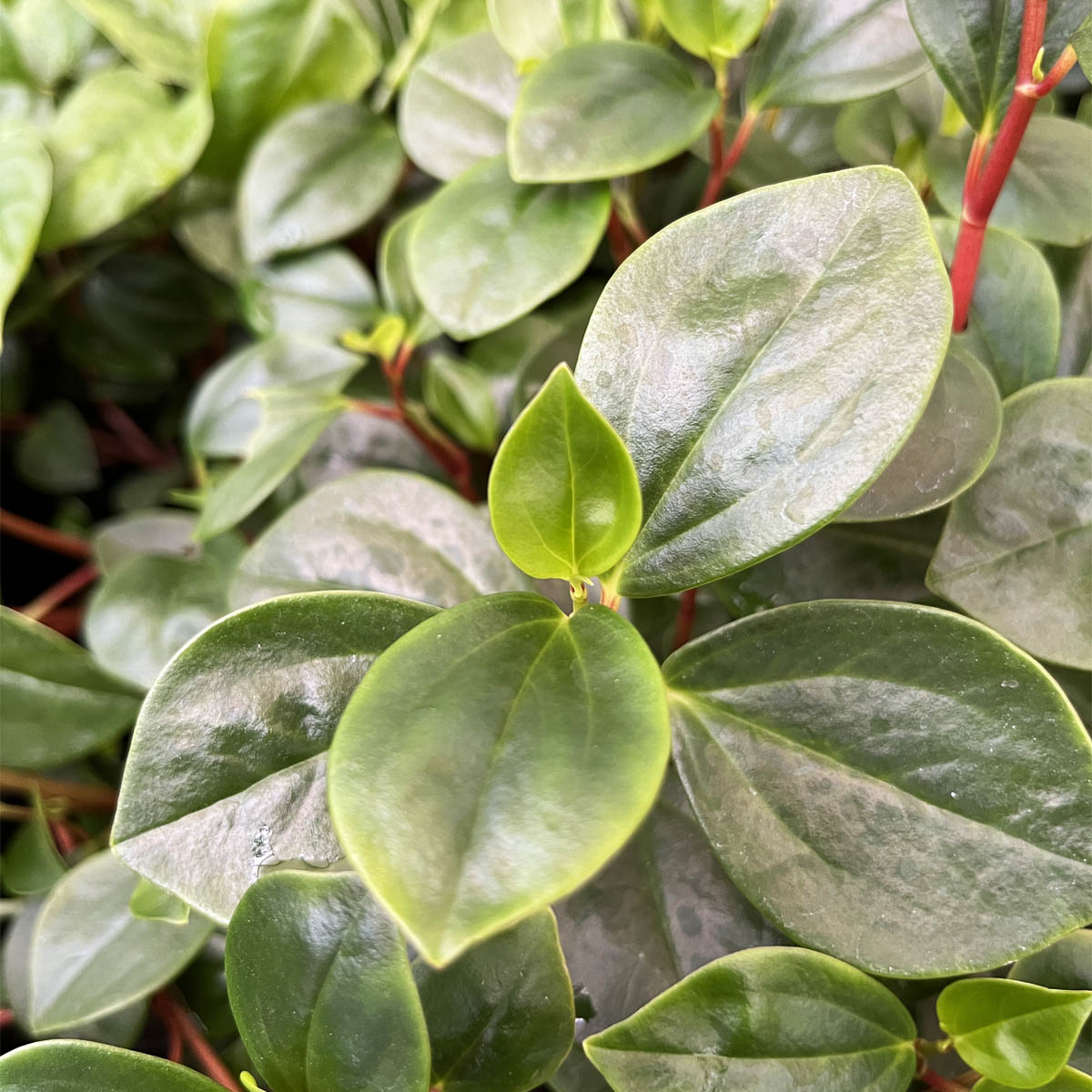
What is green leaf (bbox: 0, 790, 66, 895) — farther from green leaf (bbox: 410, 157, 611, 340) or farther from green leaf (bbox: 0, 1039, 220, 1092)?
green leaf (bbox: 410, 157, 611, 340)

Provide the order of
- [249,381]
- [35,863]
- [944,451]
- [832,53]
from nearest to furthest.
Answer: [944,451]
[832,53]
[35,863]
[249,381]

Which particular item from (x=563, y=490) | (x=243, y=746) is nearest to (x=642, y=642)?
(x=563, y=490)

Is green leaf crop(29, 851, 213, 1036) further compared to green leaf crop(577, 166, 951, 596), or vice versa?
green leaf crop(29, 851, 213, 1036)

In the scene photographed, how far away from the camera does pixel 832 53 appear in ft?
1.66

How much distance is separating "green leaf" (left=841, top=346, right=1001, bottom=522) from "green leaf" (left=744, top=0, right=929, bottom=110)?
19 cm

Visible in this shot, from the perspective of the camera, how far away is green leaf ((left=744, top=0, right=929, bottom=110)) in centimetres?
49

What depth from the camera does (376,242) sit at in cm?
85

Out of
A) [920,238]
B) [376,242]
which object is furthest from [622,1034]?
[376,242]

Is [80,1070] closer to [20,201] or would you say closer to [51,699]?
[51,699]

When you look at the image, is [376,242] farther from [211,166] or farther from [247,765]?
[247,765]

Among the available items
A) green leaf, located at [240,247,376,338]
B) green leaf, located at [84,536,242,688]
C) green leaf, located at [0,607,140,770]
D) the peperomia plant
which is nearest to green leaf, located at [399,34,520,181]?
the peperomia plant

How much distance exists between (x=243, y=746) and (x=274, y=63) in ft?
2.04

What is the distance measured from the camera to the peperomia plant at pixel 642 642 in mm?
314

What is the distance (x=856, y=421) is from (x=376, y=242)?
2.13 feet
